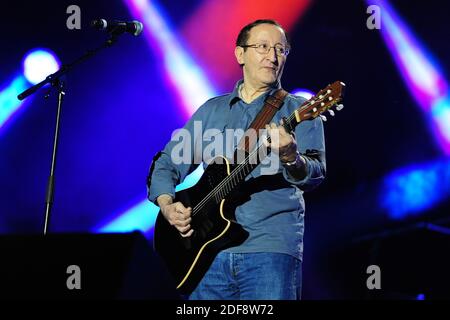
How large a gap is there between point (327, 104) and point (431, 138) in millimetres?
3742

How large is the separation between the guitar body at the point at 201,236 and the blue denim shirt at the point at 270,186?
0.21 ft

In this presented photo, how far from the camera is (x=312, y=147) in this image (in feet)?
10.3

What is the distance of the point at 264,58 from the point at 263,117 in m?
0.39

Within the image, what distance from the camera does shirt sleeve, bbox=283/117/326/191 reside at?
298 centimetres

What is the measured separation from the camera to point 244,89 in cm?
366

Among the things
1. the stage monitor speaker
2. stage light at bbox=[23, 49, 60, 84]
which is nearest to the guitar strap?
the stage monitor speaker

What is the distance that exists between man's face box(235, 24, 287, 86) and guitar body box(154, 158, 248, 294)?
1.84 ft

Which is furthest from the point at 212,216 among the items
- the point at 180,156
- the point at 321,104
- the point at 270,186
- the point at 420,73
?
the point at 420,73

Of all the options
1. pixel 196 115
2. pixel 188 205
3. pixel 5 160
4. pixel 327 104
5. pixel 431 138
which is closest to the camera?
pixel 327 104

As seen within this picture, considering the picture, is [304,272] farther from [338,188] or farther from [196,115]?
[196,115]

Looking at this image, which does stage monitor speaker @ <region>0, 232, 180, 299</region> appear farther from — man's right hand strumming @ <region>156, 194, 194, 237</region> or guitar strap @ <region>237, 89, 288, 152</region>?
guitar strap @ <region>237, 89, 288, 152</region>

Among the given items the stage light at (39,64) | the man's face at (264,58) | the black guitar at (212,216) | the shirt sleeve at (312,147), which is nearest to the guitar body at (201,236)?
the black guitar at (212,216)

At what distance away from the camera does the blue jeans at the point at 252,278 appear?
2.90 m

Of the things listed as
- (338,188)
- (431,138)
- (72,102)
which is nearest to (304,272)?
(338,188)
